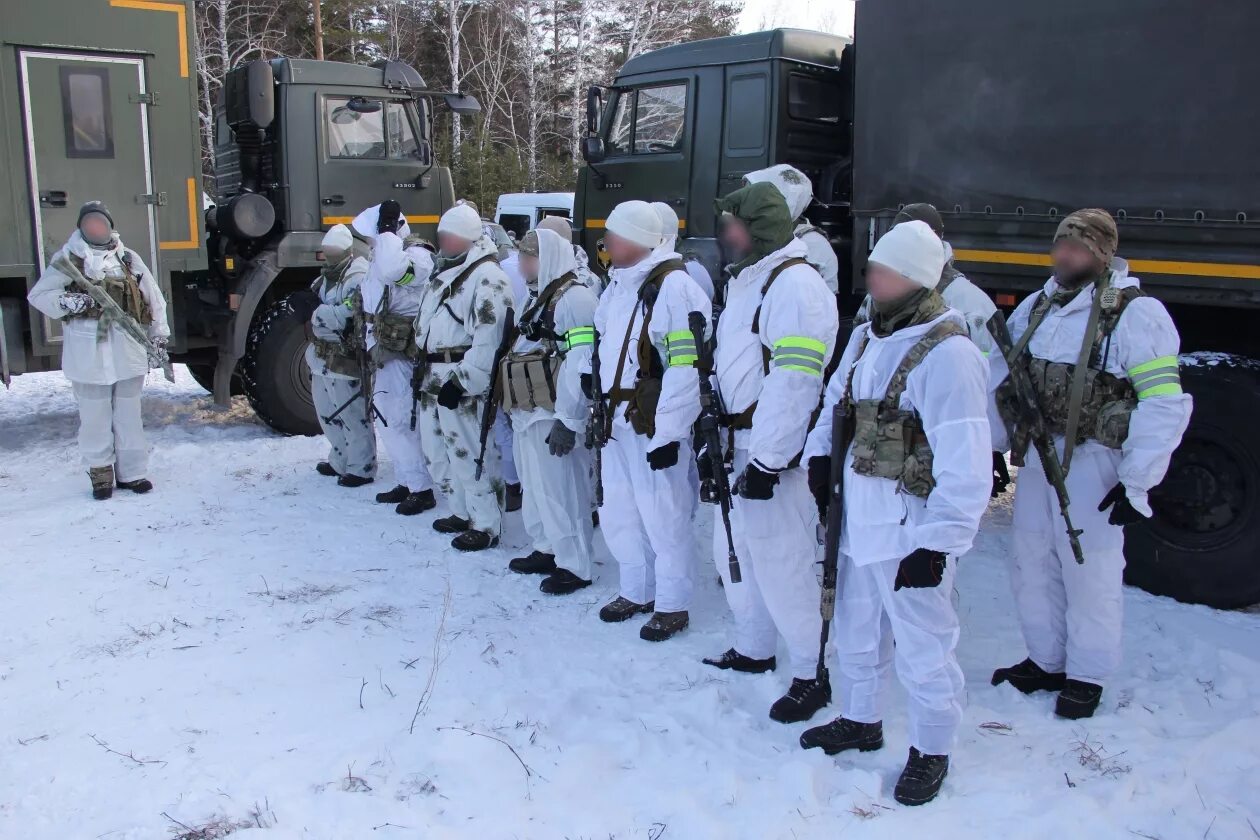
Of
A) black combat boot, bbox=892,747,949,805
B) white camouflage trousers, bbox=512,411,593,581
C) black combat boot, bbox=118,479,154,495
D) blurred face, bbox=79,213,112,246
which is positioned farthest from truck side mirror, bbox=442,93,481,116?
black combat boot, bbox=892,747,949,805

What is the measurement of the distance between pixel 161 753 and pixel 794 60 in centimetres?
511

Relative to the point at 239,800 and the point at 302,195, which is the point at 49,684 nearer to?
the point at 239,800

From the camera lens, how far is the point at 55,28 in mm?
6562

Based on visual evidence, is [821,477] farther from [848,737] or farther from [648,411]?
[648,411]

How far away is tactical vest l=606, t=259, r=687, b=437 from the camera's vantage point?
13.1 feet

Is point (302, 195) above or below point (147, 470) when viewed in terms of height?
above

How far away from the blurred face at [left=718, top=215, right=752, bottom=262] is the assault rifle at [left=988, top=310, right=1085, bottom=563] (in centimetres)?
98

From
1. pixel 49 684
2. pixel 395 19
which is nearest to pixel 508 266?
pixel 49 684

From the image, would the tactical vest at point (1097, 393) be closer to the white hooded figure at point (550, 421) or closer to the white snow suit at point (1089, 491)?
the white snow suit at point (1089, 491)

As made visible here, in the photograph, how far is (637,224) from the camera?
4031 millimetres

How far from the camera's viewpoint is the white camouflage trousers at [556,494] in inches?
190

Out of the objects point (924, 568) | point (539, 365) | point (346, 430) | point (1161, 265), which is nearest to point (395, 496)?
point (346, 430)

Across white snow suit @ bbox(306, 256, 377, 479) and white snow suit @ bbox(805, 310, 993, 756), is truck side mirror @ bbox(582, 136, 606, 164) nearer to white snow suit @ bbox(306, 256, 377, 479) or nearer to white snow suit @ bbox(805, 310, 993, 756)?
white snow suit @ bbox(306, 256, 377, 479)

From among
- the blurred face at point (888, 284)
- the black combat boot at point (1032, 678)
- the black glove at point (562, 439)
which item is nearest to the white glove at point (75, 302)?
the black glove at point (562, 439)
